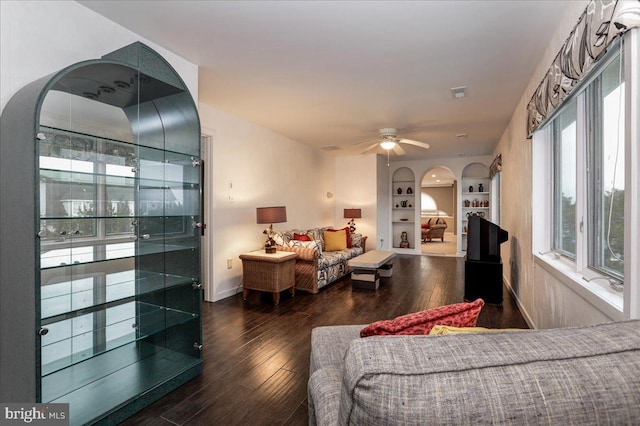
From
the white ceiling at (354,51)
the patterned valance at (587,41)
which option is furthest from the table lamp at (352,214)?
the patterned valance at (587,41)

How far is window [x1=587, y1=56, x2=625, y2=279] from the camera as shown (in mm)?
1732

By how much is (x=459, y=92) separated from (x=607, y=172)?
207cm

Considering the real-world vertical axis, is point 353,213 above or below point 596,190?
below

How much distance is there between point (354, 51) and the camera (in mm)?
2723

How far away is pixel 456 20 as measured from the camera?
7.55 feet

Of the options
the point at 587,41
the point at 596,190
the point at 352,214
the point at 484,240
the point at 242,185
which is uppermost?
the point at 587,41

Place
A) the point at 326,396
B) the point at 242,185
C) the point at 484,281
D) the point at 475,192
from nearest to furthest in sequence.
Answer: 1. the point at 326,396
2. the point at 484,281
3. the point at 242,185
4. the point at 475,192

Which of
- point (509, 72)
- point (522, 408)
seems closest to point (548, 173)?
point (509, 72)

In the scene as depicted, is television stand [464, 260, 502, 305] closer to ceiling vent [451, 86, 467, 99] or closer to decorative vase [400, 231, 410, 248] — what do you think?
ceiling vent [451, 86, 467, 99]

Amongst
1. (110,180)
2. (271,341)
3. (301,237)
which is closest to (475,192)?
(301,237)

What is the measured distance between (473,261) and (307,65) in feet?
10.5

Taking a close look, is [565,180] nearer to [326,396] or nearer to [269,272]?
[326,396]

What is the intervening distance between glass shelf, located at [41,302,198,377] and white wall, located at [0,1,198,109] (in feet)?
4.33

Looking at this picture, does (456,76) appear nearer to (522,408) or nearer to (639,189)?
(639,189)
